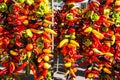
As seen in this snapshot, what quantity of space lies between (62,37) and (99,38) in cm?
49

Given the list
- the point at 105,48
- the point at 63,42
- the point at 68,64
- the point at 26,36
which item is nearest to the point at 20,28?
the point at 26,36

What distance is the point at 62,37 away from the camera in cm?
402

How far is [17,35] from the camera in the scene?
378 centimetres

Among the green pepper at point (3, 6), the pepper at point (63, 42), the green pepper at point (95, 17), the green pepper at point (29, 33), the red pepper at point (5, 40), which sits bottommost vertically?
the pepper at point (63, 42)

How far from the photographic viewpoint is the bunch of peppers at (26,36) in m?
3.71

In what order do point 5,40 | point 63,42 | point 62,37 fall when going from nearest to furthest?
point 5,40, point 63,42, point 62,37

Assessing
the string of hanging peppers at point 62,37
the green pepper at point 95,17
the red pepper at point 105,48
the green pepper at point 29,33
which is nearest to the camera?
the green pepper at point 29,33

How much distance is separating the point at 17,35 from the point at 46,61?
1.60 ft

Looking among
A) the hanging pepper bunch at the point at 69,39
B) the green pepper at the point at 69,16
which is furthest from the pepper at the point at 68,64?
the green pepper at the point at 69,16

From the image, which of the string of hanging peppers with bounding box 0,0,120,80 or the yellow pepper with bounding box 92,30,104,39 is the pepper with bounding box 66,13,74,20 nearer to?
the string of hanging peppers with bounding box 0,0,120,80

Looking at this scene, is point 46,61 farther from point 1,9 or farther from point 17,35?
point 1,9

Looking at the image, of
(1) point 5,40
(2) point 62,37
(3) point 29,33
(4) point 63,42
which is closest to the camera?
(3) point 29,33

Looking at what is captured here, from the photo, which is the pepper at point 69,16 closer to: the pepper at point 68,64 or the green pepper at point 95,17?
the green pepper at point 95,17

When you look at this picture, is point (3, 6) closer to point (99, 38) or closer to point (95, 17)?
point (95, 17)
